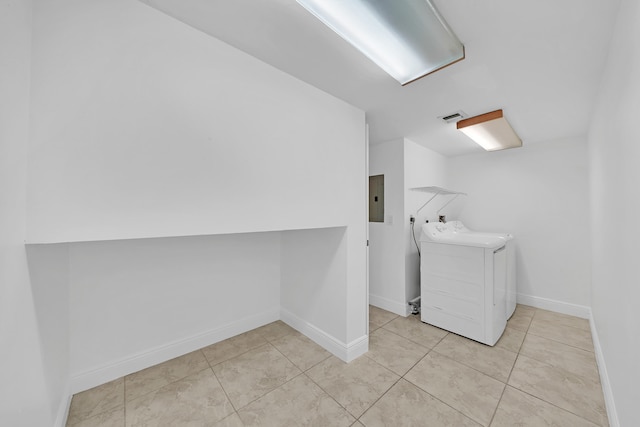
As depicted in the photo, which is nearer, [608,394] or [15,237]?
[15,237]

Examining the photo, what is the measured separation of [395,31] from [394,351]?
239cm

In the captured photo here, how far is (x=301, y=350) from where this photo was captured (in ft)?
6.99

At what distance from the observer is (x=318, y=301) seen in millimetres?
2266

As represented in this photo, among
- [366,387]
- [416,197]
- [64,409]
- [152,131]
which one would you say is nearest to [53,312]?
[64,409]

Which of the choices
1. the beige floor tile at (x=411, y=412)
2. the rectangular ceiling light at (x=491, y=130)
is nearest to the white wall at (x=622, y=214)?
the rectangular ceiling light at (x=491, y=130)

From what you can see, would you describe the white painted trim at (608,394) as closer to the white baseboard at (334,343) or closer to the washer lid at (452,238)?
the washer lid at (452,238)

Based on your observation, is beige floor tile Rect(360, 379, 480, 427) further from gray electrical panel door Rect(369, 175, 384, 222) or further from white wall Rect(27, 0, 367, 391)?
gray electrical panel door Rect(369, 175, 384, 222)

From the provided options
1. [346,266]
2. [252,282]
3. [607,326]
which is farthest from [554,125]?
[252,282]

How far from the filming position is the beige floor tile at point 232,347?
2012 millimetres

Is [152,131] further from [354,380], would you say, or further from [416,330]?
[416,330]

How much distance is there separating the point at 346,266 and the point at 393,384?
2.98 feet

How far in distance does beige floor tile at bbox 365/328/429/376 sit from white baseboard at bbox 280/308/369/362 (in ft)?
0.36

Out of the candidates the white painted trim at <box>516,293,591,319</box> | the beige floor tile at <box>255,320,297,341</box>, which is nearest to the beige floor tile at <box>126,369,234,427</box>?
the beige floor tile at <box>255,320,297,341</box>

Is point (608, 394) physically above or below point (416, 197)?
below
